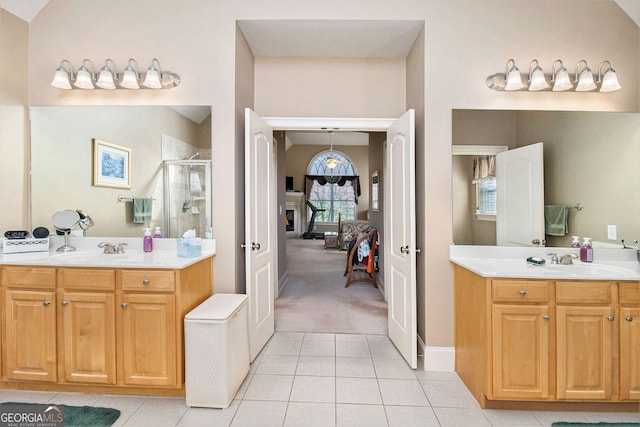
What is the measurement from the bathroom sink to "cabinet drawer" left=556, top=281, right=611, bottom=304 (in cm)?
6

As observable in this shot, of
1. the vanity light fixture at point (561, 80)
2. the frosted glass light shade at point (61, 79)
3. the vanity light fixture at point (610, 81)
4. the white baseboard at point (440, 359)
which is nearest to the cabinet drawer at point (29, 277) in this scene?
the frosted glass light shade at point (61, 79)

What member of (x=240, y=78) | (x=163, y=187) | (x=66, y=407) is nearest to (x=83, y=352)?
(x=66, y=407)

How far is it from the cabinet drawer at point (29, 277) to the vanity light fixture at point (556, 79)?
3.51 meters

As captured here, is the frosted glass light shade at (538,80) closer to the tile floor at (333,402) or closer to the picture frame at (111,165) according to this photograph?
the tile floor at (333,402)

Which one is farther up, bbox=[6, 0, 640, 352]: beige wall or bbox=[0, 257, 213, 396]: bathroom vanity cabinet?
bbox=[6, 0, 640, 352]: beige wall

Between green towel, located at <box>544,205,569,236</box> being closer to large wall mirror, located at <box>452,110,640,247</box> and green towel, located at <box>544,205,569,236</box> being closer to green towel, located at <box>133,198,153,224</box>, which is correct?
large wall mirror, located at <box>452,110,640,247</box>

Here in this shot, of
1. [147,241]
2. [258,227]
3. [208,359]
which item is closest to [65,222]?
[147,241]

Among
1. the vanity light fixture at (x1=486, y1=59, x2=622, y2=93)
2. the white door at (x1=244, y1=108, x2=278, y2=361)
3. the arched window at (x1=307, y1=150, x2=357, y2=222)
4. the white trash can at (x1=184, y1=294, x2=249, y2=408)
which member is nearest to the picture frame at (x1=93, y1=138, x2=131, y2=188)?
the white door at (x1=244, y1=108, x2=278, y2=361)

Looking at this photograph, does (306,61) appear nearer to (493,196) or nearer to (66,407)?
(493,196)

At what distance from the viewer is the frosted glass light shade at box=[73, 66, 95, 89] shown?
2.30m

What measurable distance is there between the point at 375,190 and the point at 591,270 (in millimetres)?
3313

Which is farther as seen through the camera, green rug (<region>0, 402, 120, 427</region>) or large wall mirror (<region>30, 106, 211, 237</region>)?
large wall mirror (<region>30, 106, 211, 237</region>)

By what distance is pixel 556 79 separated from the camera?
2.26 metres

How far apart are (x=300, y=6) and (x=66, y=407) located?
329 cm
